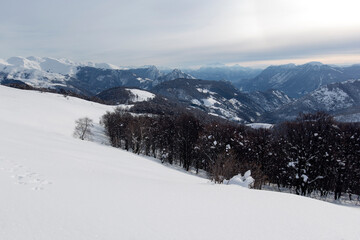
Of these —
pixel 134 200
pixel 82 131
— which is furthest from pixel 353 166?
pixel 82 131

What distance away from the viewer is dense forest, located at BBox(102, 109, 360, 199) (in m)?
34.4

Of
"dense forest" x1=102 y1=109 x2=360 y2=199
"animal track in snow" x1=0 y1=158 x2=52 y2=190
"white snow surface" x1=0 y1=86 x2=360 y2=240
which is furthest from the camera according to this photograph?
"dense forest" x1=102 y1=109 x2=360 y2=199

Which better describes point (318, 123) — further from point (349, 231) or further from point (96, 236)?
point (96, 236)

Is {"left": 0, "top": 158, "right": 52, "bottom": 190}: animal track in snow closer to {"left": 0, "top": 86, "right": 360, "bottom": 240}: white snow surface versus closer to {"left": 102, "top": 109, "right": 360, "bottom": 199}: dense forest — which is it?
{"left": 0, "top": 86, "right": 360, "bottom": 240}: white snow surface

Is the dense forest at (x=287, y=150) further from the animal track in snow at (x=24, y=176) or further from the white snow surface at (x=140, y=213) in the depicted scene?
the animal track in snow at (x=24, y=176)

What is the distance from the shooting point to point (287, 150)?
39031mm

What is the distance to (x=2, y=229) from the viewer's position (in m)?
6.09

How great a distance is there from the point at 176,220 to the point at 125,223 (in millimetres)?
2074

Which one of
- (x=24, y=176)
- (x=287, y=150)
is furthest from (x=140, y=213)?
(x=287, y=150)

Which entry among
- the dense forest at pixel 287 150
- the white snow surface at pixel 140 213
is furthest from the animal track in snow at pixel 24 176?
the dense forest at pixel 287 150

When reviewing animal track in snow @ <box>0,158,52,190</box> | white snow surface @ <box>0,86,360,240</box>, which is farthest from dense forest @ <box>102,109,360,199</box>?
animal track in snow @ <box>0,158,52,190</box>

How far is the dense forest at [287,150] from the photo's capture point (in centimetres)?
3444

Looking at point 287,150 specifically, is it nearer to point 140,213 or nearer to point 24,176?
point 140,213

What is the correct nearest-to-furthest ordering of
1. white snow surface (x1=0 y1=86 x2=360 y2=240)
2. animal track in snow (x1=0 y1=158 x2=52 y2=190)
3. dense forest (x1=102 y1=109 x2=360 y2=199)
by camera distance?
white snow surface (x1=0 y1=86 x2=360 y2=240), animal track in snow (x1=0 y1=158 x2=52 y2=190), dense forest (x1=102 y1=109 x2=360 y2=199)
